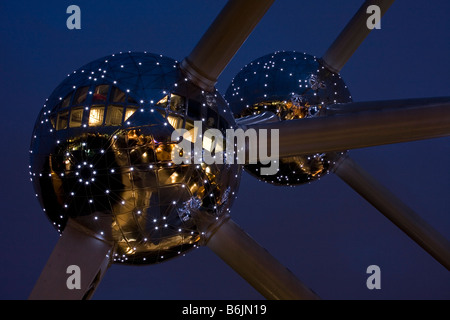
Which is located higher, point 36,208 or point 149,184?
point 36,208

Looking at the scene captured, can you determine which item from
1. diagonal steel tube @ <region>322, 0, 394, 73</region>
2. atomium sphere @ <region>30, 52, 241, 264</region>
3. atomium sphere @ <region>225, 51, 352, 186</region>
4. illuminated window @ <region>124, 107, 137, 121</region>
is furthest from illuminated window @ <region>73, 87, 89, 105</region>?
diagonal steel tube @ <region>322, 0, 394, 73</region>

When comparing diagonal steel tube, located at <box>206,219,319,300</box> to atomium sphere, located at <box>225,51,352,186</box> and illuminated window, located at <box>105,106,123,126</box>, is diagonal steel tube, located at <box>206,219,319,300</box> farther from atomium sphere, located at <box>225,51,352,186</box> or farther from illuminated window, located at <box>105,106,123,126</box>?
atomium sphere, located at <box>225,51,352,186</box>

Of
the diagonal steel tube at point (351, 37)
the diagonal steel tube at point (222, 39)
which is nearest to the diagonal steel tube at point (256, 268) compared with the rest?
the diagonal steel tube at point (222, 39)

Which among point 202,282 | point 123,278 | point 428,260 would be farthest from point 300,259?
point 123,278

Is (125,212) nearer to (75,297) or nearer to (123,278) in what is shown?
(75,297)

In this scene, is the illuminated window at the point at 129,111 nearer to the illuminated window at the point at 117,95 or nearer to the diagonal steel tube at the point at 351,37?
the illuminated window at the point at 117,95

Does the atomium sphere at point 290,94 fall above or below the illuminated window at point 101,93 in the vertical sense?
above
